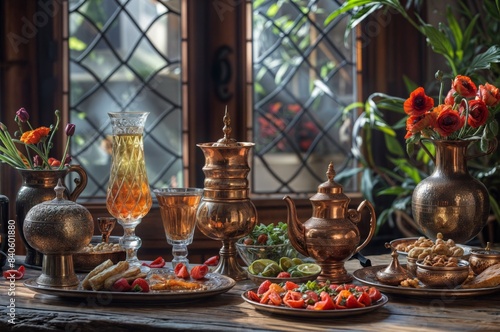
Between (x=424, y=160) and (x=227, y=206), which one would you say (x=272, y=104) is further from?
(x=227, y=206)

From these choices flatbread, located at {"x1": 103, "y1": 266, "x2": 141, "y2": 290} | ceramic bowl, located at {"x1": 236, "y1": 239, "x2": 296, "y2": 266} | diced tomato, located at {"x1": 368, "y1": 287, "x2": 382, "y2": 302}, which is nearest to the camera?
diced tomato, located at {"x1": 368, "y1": 287, "x2": 382, "y2": 302}

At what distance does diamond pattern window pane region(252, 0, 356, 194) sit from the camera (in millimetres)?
3920

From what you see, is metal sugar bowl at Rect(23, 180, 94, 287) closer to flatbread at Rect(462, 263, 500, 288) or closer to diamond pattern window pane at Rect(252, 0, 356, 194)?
flatbread at Rect(462, 263, 500, 288)

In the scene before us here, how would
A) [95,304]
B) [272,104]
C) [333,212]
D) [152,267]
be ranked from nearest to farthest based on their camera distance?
[95,304] → [333,212] → [152,267] → [272,104]

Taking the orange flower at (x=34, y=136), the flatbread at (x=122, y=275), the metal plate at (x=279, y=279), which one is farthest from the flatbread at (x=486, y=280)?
the orange flower at (x=34, y=136)

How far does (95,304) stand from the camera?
219 centimetres

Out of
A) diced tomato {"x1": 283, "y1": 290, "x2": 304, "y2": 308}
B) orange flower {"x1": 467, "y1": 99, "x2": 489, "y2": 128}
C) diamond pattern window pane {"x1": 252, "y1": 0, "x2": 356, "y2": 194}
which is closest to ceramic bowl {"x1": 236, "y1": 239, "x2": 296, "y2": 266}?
diced tomato {"x1": 283, "y1": 290, "x2": 304, "y2": 308}

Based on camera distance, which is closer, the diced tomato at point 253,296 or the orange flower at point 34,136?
the diced tomato at point 253,296

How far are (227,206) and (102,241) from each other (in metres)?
0.43

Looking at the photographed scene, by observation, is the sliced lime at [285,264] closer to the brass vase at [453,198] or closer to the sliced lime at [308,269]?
the sliced lime at [308,269]

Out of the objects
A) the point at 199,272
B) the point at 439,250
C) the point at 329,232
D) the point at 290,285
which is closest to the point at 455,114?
the point at 439,250

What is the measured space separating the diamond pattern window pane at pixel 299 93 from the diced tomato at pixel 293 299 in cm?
186

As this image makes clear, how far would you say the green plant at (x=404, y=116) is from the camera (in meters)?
3.54

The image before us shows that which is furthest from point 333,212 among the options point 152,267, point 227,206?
point 152,267
